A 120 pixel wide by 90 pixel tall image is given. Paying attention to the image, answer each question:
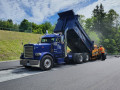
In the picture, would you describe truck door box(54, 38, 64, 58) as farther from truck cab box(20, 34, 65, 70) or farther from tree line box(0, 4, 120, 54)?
tree line box(0, 4, 120, 54)

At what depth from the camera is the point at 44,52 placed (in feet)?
24.5

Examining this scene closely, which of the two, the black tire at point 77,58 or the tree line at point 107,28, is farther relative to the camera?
the tree line at point 107,28

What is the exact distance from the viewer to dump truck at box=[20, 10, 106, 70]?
729cm

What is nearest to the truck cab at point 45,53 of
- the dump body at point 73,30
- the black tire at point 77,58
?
the black tire at point 77,58

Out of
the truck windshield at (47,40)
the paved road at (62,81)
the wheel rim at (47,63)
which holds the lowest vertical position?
the paved road at (62,81)

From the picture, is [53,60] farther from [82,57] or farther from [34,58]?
[82,57]

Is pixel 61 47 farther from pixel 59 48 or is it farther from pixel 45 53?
pixel 45 53

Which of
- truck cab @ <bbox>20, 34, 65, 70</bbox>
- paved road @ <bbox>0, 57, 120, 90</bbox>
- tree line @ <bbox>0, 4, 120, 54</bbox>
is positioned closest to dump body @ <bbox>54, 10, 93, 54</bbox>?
truck cab @ <bbox>20, 34, 65, 70</bbox>

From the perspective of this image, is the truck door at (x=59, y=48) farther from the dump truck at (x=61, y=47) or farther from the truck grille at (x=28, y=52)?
the truck grille at (x=28, y=52)

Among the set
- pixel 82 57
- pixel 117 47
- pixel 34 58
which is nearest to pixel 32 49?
pixel 34 58

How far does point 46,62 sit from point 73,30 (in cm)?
397

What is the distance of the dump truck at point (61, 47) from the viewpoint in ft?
23.9

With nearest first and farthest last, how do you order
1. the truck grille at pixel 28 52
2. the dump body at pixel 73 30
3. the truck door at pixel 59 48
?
the truck grille at pixel 28 52 → the truck door at pixel 59 48 → the dump body at pixel 73 30

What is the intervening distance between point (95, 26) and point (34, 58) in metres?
41.9
